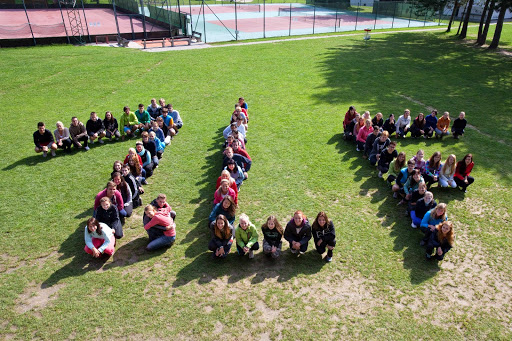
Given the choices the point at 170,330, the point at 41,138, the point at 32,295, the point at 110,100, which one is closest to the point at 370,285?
the point at 170,330

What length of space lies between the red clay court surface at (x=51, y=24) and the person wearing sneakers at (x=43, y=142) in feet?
71.9

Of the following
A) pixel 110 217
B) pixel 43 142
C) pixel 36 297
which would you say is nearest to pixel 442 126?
pixel 110 217

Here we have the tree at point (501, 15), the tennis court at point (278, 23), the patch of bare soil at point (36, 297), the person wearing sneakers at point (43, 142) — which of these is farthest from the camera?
the tennis court at point (278, 23)

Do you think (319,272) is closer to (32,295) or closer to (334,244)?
(334,244)

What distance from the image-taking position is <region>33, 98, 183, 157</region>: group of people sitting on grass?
11.9 m

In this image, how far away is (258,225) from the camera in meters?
8.52

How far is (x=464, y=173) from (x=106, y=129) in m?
11.9

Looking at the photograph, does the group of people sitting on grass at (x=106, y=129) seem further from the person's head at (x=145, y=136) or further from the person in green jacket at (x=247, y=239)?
the person in green jacket at (x=247, y=239)

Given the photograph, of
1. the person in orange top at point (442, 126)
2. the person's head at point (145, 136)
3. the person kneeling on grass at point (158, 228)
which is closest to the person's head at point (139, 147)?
the person's head at point (145, 136)

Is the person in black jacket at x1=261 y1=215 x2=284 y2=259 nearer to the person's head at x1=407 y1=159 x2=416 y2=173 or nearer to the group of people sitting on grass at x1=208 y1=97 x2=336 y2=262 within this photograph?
the group of people sitting on grass at x1=208 y1=97 x2=336 y2=262

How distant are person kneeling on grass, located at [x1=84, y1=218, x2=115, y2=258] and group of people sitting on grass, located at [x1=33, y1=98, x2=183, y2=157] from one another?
4279 millimetres

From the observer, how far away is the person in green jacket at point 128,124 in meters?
13.0

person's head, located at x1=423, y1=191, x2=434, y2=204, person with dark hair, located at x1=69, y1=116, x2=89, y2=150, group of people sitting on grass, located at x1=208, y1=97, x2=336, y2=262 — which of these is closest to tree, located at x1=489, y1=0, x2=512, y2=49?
person's head, located at x1=423, y1=191, x2=434, y2=204

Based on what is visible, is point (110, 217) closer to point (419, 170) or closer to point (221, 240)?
point (221, 240)
